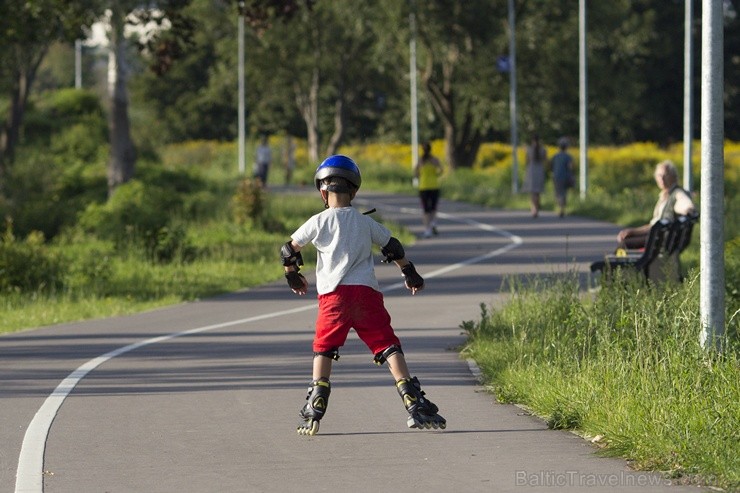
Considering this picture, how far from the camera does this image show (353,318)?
970 cm

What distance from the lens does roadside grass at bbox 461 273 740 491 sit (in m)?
8.27

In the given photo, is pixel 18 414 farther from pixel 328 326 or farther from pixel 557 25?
pixel 557 25

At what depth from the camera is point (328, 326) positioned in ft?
31.9

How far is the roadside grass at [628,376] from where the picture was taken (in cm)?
827

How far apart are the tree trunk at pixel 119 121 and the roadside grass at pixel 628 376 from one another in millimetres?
22272

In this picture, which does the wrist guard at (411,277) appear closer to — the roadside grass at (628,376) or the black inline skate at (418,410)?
the black inline skate at (418,410)

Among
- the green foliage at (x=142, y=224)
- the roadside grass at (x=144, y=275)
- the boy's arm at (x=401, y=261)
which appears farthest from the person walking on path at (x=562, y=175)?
the boy's arm at (x=401, y=261)

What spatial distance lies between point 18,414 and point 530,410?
3.10 m

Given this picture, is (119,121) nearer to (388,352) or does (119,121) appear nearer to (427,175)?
(427,175)

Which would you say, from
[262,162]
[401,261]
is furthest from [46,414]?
[262,162]

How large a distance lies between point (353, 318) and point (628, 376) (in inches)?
63.8

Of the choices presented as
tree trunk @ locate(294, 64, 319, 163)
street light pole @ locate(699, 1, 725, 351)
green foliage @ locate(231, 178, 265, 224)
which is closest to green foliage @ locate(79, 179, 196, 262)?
green foliage @ locate(231, 178, 265, 224)

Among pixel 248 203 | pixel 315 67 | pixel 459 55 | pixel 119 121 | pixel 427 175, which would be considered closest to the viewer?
pixel 427 175

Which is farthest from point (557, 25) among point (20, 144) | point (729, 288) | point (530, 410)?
point (530, 410)
